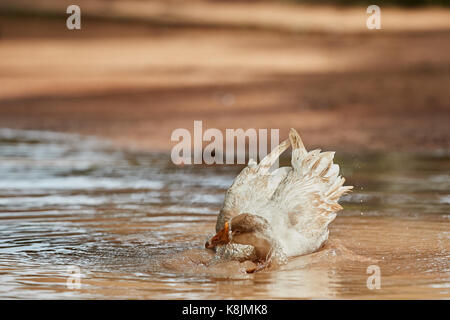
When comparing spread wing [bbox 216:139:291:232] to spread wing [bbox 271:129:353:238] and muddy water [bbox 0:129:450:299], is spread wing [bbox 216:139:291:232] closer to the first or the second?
spread wing [bbox 271:129:353:238]

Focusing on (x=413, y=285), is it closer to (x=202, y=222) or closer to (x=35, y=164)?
(x=202, y=222)

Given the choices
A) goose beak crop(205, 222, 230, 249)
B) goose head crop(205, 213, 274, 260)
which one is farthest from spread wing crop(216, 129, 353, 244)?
goose beak crop(205, 222, 230, 249)

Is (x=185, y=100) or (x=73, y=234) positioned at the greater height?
(x=185, y=100)

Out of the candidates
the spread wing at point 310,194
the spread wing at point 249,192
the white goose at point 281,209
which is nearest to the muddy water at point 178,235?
the white goose at point 281,209

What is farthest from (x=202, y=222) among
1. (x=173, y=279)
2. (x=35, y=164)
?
(x=35, y=164)

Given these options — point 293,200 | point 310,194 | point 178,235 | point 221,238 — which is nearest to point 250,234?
point 221,238

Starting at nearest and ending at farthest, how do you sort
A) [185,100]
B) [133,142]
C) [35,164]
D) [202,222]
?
[202,222], [35,164], [133,142], [185,100]
